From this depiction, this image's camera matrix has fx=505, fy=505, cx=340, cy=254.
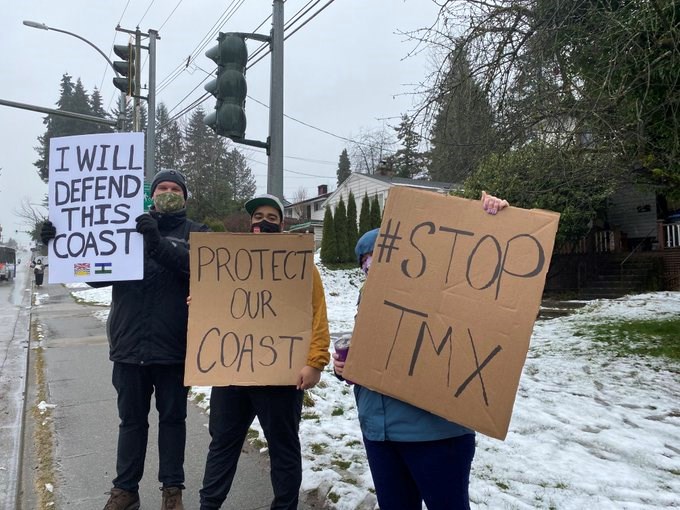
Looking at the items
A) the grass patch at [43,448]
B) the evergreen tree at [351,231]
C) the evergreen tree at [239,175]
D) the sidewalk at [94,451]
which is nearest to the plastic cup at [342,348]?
the sidewalk at [94,451]

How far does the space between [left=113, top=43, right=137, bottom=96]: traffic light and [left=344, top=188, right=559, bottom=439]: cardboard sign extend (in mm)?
9909

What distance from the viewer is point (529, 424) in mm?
4578

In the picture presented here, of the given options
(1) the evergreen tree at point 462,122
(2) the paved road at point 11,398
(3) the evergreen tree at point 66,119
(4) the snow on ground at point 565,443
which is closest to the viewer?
(4) the snow on ground at point 565,443

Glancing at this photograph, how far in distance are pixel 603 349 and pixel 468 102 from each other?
14.1ft

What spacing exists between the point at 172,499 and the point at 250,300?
4.47 feet

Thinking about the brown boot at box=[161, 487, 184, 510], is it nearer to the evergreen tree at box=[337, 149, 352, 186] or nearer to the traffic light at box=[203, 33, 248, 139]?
the traffic light at box=[203, 33, 248, 139]

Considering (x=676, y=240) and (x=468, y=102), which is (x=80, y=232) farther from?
(x=676, y=240)

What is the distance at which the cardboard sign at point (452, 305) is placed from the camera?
1.87 meters

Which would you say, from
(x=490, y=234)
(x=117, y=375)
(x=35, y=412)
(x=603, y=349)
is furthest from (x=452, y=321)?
(x=603, y=349)

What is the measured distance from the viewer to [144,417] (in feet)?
9.97

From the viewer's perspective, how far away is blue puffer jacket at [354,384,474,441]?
197 cm

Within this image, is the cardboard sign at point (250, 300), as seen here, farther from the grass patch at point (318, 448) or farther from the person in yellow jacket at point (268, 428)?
the grass patch at point (318, 448)

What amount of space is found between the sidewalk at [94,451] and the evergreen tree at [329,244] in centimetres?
1333

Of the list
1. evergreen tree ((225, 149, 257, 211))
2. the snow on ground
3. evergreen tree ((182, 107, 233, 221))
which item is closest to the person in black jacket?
the snow on ground
